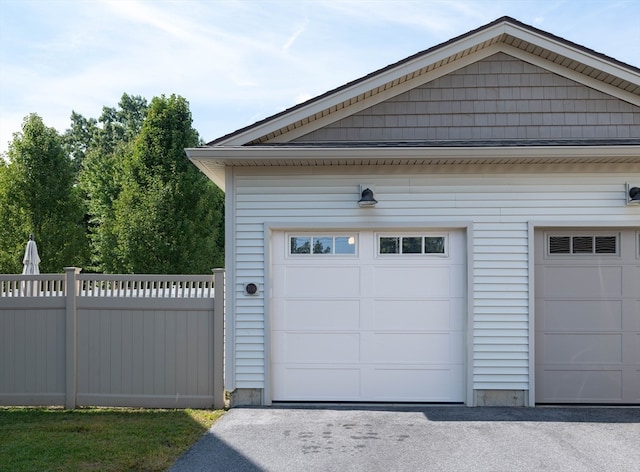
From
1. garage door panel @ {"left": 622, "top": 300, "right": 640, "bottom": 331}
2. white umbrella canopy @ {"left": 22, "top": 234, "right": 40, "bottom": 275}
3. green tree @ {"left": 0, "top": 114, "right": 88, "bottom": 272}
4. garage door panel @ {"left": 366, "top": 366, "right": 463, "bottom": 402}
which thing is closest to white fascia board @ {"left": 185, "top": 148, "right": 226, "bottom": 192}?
white umbrella canopy @ {"left": 22, "top": 234, "right": 40, "bottom": 275}

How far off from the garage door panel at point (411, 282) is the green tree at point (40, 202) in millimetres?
10854

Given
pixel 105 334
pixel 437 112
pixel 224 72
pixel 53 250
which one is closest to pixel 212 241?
pixel 53 250

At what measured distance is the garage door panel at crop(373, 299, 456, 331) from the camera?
258 inches

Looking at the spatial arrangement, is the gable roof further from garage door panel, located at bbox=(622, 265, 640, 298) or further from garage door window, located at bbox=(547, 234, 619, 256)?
garage door panel, located at bbox=(622, 265, 640, 298)

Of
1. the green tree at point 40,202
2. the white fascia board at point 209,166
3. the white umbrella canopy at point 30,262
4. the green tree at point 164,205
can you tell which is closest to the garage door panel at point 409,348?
the white fascia board at point 209,166

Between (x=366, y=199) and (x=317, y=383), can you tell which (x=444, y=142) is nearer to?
(x=366, y=199)

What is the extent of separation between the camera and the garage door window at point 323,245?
262 inches

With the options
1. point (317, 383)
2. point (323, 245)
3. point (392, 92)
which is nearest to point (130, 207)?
point (323, 245)

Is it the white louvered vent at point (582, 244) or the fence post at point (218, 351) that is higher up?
the white louvered vent at point (582, 244)

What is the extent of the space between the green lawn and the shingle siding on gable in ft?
11.9

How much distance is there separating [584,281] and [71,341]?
6.27 metres

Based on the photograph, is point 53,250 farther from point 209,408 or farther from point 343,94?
point 343,94

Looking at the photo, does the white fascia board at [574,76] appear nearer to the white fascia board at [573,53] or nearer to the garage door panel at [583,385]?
the white fascia board at [573,53]

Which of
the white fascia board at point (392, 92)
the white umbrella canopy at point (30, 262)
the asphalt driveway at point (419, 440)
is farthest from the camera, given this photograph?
the white umbrella canopy at point (30, 262)
